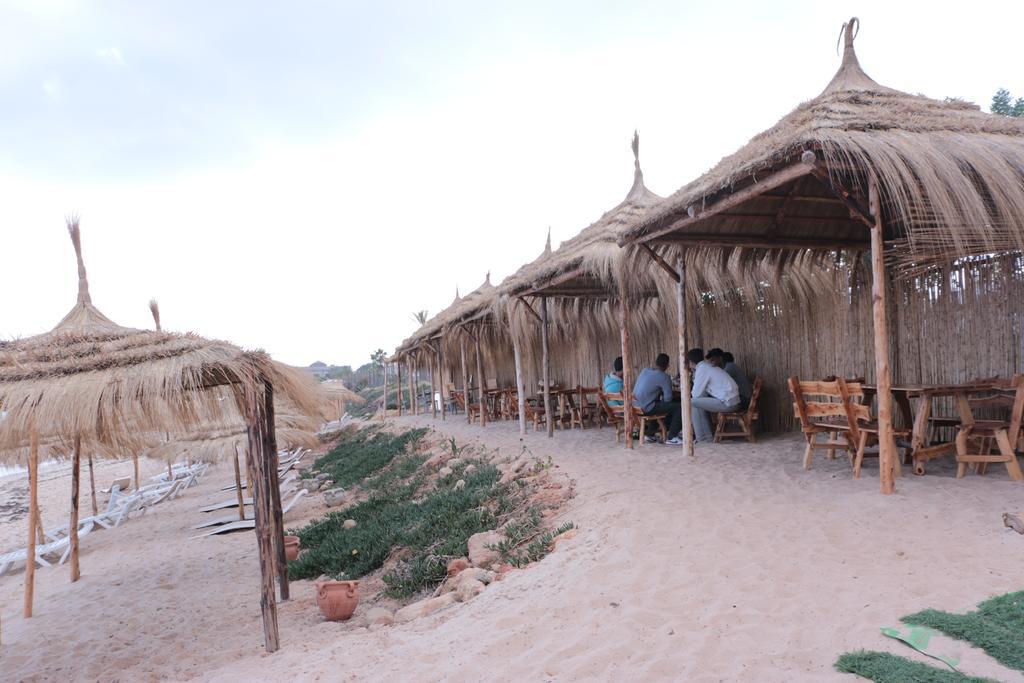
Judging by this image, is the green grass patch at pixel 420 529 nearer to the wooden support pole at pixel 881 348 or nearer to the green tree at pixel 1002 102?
the wooden support pole at pixel 881 348

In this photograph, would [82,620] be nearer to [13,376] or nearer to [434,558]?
[13,376]

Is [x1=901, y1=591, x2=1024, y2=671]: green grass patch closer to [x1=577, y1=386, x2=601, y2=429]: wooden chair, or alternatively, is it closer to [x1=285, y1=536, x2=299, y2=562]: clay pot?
[x1=285, y1=536, x2=299, y2=562]: clay pot

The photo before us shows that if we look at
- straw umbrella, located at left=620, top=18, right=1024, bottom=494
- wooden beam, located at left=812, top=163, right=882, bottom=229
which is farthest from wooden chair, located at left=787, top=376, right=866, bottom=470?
wooden beam, located at left=812, top=163, right=882, bottom=229

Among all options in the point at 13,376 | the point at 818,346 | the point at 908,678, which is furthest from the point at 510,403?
the point at 908,678

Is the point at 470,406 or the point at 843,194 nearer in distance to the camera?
the point at 843,194

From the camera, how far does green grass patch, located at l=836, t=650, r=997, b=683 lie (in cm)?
219

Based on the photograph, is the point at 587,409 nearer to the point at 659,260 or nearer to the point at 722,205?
the point at 659,260

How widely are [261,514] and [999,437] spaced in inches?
207

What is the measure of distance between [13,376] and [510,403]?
10.4 meters

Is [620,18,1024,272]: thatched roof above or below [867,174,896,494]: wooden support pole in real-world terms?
above

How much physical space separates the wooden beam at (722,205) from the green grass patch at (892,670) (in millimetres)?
3244

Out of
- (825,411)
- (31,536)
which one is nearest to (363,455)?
(31,536)

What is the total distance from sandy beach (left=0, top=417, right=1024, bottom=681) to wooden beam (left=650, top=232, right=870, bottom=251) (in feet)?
7.47

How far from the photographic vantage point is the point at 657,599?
10.5ft
